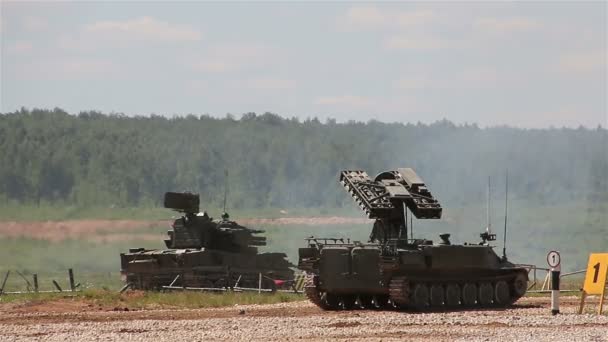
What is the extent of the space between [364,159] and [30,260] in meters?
25.0

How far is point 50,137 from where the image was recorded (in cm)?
10769

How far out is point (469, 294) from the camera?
40594mm

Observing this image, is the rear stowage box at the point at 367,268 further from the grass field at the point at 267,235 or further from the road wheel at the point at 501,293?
the grass field at the point at 267,235

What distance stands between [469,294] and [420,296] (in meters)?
1.85

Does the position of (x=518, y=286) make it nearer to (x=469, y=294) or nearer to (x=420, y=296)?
(x=469, y=294)

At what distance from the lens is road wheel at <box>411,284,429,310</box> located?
39156mm

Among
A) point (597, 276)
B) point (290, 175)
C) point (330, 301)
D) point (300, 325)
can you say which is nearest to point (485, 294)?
point (330, 301)

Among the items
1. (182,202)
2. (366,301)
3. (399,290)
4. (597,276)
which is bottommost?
(366,301)

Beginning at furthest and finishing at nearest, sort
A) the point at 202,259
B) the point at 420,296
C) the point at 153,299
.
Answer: the point at 202,259 < the point at 153,299 < the point at 420,296

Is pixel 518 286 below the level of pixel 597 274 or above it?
below

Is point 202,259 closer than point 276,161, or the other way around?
point 202,259

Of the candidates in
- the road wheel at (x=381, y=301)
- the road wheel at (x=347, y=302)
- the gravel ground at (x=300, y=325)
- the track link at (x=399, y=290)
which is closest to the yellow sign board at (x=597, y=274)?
the gravel ground at (x=300, y=325)

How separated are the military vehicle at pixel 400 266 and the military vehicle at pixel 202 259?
11.5 metres

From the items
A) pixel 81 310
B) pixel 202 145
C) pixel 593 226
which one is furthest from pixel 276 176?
pixel 81 310
